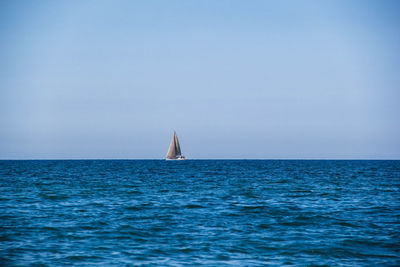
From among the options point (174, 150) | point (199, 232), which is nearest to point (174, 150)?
point (174, 150)

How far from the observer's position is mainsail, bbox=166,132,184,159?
557 feet

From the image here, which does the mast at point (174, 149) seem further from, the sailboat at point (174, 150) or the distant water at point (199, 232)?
the distant water at point (199, 232)

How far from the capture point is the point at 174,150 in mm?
173750

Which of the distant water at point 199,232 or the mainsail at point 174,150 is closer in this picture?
the distant water at point 199,232

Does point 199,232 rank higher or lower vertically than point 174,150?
lower

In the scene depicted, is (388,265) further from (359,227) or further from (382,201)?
(382,201)

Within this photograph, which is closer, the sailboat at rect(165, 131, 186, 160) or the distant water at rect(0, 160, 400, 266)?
the distant water at rect(0, 160, 400, 266)

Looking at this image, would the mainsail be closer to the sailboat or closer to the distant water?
the sailboat

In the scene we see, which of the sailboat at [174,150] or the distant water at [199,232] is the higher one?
the sailboat at [174,150]

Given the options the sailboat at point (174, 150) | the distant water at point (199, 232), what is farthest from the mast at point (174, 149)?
the distant water at point (199, 232)

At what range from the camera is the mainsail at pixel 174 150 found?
16962cm

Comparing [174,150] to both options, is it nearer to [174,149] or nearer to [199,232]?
[174,149]

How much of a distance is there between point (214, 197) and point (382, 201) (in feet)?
42.1

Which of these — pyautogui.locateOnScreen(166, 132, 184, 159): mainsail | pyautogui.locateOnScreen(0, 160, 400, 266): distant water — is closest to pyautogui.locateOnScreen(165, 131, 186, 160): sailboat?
pyautogui.locateOnScreen(166, 132, 184, 159): mainsail
